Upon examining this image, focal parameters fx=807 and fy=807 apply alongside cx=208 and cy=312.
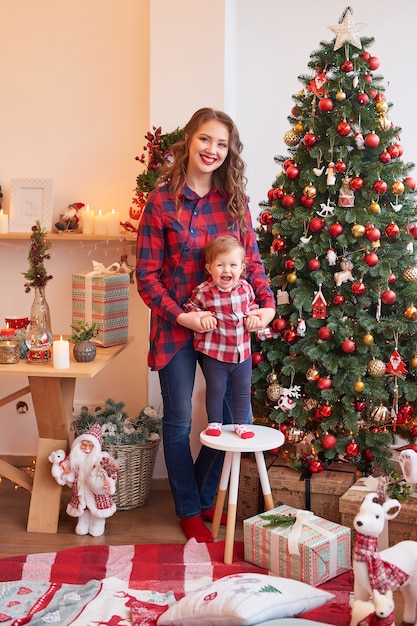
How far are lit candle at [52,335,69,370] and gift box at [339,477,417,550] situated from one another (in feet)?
3.85

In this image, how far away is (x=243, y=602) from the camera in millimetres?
2223

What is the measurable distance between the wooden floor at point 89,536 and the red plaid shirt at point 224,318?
2.45 feet

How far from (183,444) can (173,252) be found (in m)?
0.77

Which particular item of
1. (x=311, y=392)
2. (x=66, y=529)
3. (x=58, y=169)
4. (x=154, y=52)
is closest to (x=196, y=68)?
(x=154, y=52)

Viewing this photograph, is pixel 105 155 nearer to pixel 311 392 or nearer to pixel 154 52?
pixel 154 52

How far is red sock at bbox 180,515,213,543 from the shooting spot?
3150 millimetres

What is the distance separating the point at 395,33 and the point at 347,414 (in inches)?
80.5

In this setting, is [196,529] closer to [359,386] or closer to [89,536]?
[89,536]

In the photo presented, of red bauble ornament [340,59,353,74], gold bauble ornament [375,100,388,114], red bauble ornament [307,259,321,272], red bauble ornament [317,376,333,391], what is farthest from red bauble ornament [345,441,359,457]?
red bauble ornament [340,59,353,74]

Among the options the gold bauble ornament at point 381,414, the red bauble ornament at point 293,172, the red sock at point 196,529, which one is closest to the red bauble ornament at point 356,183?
the red bauble ornament at point 293,172

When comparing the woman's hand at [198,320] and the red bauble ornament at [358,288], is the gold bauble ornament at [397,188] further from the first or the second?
the woman's hand at [198,320]

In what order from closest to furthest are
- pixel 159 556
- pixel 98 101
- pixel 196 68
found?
pixel 159 556, pixel 196 68, pixel 98 101

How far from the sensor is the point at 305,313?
132 inches

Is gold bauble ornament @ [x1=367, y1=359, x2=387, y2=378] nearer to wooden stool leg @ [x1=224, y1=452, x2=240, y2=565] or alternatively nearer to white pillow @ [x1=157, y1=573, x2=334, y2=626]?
wooden stool leg @ [x1=224, y1=452, x2=240, y2=565]
